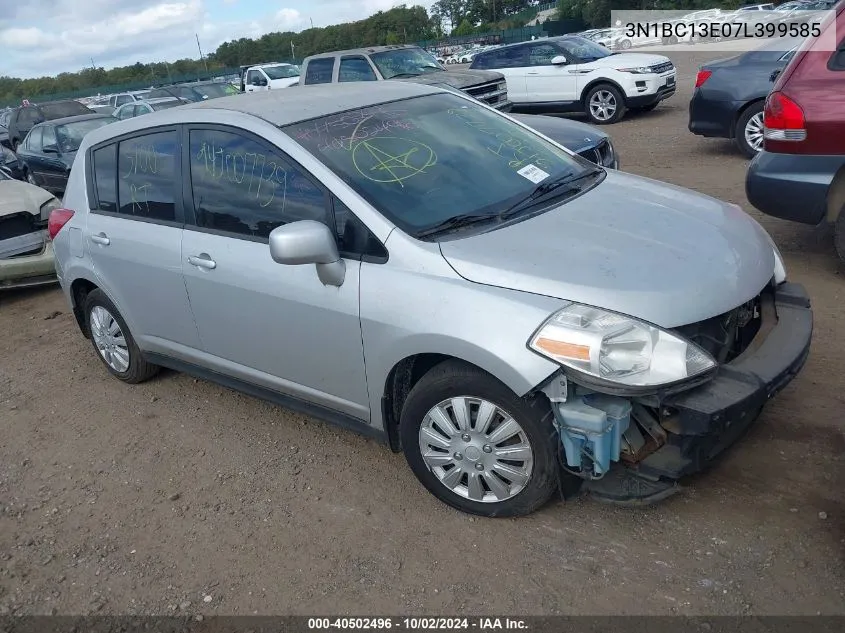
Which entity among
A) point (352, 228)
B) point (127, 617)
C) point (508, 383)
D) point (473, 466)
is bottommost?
point (127, 617)

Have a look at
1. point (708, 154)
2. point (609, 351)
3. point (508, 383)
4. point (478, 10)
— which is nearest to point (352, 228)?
point (508, 383)

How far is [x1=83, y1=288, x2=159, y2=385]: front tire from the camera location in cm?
475

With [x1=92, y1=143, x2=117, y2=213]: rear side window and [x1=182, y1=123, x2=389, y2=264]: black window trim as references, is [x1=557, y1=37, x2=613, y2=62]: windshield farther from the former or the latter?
[x1=182, y1=123, x2=389, y2=264]: black window trim

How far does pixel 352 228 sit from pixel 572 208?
1.05 meters

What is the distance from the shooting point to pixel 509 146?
3.95 m

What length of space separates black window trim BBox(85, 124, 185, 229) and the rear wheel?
718cm

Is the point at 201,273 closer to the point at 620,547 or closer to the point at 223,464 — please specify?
the point at 223,464

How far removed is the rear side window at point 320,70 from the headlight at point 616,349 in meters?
11.4

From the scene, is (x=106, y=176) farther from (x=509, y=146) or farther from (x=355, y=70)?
(x=355, y=70)

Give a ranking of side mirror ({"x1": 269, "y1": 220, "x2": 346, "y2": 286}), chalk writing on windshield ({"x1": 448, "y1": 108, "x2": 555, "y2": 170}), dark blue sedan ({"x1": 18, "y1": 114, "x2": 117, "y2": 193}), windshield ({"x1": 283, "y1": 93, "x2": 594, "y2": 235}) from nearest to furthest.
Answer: side mirror ({"x1": 269, "y1": 220, "x2": 346, "y2": 286}), windshield ({"x1": 283, "y1": 93, "x2": 594, "y2": 235}), chalk writing on windshield ({"x1": 448, "y1": 108, "x2": 555, "y2": 170}), dark blue sedan ({"x1": 18, "y1": 114, "x2": 117, "y2": 193})

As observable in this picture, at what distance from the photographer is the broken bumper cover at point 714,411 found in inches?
104

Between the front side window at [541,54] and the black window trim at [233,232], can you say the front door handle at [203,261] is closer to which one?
the black window trim at [233,232]

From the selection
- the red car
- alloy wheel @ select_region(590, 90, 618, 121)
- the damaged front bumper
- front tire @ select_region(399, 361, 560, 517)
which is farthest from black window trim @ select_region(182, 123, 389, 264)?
alloy wheel @ select_region(590, 90, 618, 121)

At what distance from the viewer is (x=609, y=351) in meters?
2.68
